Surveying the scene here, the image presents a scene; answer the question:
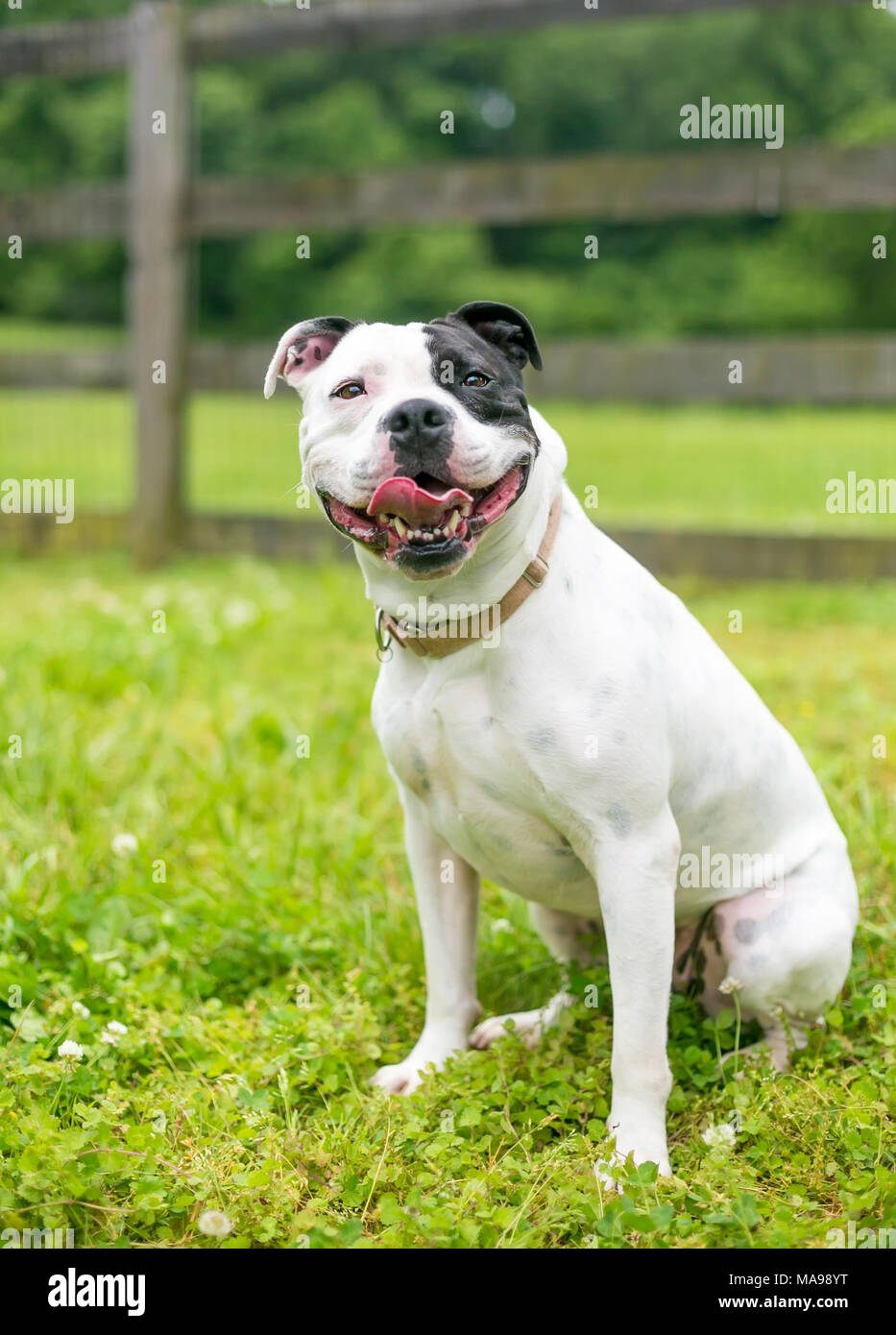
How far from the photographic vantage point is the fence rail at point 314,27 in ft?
17.0

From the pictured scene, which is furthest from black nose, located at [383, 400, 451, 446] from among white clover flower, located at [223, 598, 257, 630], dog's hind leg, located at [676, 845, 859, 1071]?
white clover flower, located at [223, 598, 257, 630]

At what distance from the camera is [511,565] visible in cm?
200

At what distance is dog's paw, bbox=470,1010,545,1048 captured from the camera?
2.39 meters

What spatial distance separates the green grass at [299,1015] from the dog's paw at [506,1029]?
0.22 ft

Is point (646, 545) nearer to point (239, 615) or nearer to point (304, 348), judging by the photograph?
point (239, 615)

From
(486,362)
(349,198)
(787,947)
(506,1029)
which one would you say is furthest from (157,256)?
(787,947)

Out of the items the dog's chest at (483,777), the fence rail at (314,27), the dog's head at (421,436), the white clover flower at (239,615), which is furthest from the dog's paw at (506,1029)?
the fence rail at (314,27)

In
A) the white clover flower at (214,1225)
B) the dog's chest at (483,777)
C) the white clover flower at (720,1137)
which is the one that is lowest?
the white clover flower at (214,1225)

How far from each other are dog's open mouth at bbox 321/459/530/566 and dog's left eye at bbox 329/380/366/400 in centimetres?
18

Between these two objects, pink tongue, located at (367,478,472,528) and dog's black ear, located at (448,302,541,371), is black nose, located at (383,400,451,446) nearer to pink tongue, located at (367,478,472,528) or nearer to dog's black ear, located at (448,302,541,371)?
pink tongue, located at (367,478,472,528)

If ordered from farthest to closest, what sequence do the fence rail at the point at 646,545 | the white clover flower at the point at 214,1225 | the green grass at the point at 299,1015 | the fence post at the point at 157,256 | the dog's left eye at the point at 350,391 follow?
the fence post at the point at 157,256
the fence rail at the point at 646,545
the dog's left eye at the point at 350,391
the green grass at the point at 299,1015
the white clover flower at the point at 214,1225

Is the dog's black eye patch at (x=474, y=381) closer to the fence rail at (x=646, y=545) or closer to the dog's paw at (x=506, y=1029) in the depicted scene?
the dog's paw at (x=506, y=1029)

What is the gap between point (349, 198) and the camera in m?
5.70

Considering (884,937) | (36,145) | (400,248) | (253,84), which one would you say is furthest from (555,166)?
(253,84)
